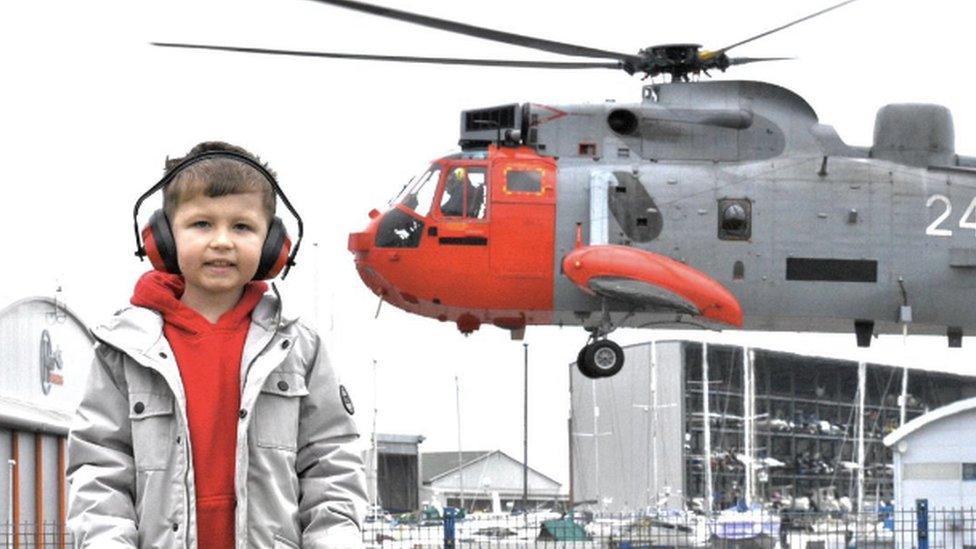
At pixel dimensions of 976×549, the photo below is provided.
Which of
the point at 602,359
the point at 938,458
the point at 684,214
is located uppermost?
the point at 684,214

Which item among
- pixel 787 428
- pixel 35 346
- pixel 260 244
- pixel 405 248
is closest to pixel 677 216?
pixel 405 248

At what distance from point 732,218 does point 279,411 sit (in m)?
20.7

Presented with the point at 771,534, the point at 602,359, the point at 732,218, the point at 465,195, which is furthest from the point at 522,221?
the point at 771,534

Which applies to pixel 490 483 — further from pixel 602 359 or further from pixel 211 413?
pixel 211 413

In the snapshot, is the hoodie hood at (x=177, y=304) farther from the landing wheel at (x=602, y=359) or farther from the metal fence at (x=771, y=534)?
the landing wheel at (x=602, y=359)

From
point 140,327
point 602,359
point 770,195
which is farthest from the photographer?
point 602,359

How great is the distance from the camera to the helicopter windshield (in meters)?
24.3

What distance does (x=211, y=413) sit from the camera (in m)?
4.38

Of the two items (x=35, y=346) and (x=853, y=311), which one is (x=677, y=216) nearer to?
(x=853, y=311)

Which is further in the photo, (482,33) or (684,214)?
(684,214)

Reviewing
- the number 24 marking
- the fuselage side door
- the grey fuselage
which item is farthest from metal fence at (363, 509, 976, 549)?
the number 24 marking

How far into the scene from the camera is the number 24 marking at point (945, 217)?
2492cm

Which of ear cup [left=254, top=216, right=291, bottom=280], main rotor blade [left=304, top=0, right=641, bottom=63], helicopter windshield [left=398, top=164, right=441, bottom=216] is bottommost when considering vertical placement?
ear cup [left=254, top=216, right=291, bottom=280]

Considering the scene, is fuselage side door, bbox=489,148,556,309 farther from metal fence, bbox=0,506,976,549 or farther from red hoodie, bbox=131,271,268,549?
red hoodie, bbox=131,271,268,549
